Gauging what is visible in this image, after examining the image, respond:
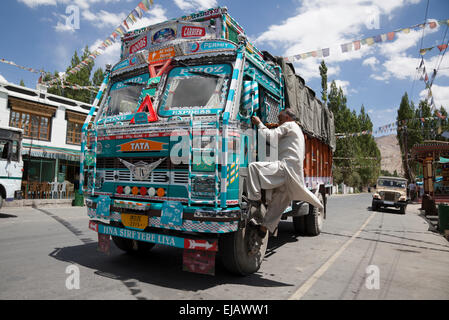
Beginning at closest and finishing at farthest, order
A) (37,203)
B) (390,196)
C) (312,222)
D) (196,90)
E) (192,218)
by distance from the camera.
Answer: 1. (192,218)
2. (196,90)
3. (312,222)
4. (37,203)
5. (390,196)

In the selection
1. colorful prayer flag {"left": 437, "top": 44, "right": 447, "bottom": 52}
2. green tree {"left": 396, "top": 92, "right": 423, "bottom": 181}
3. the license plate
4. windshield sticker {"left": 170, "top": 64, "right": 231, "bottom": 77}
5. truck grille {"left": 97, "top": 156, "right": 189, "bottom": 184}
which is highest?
green tree {"left": 396, "top": 92, "right": 423, "bottom": 181}

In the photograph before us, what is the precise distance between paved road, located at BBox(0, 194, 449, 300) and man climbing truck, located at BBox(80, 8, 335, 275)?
37 centimetres

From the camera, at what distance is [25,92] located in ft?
62.1

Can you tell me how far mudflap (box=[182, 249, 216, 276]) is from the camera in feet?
12.5

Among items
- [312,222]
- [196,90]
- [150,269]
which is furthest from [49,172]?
[196,90]

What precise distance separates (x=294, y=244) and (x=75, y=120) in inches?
759

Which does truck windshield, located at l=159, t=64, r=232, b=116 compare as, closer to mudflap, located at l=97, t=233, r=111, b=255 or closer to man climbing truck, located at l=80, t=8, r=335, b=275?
man climbing truck, located at l=80, t=8, r=335, b=275

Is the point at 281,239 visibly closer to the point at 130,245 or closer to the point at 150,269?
the point at 130,245

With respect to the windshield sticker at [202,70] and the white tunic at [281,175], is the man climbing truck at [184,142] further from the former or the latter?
the white tunic at [281,175]

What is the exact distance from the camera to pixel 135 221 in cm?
423

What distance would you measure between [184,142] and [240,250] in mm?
1667

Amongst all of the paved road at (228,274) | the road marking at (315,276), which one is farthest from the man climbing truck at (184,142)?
the road marking at (315,276)

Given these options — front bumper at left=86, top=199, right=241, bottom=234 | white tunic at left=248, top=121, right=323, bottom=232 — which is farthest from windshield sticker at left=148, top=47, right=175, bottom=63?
front bumper at left=86, top=199, right=241, bottom=234

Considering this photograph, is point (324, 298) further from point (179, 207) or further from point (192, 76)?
point (192, 76)
